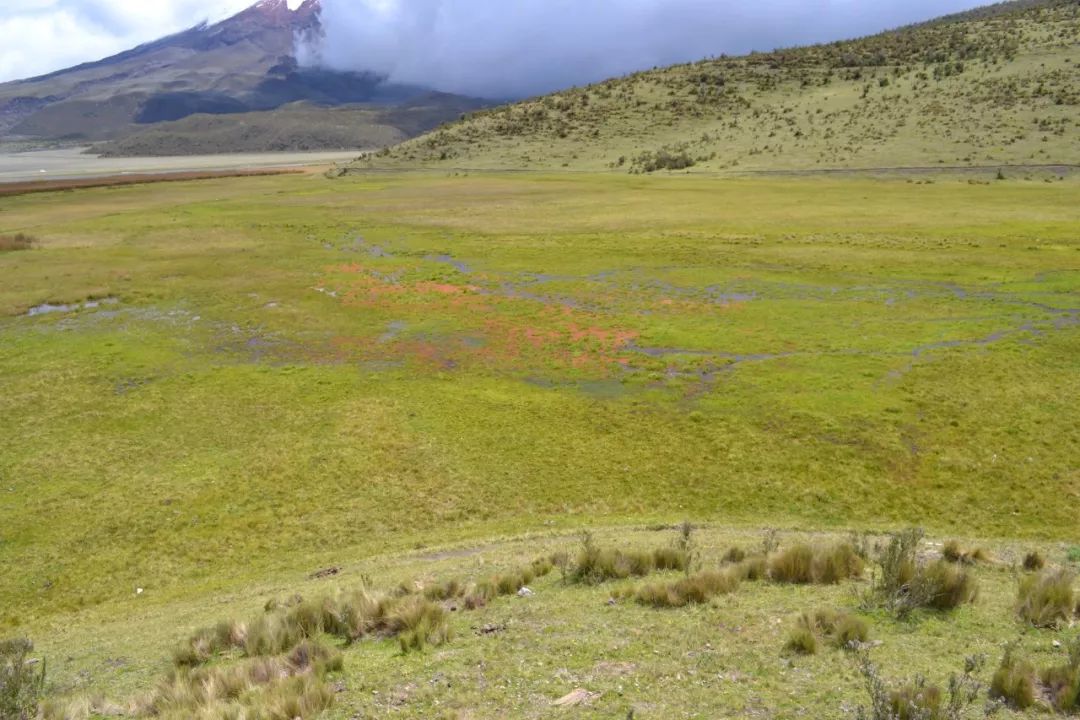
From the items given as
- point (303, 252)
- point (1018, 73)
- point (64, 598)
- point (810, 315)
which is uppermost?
point (1018, 73)

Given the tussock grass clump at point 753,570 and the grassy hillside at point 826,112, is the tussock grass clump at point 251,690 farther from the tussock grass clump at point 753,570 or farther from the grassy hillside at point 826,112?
the grassy hillside at point 826,112

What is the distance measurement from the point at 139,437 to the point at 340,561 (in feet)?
37.5

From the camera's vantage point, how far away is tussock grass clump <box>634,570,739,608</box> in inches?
399

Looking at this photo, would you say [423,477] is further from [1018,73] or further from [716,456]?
[1018,73]

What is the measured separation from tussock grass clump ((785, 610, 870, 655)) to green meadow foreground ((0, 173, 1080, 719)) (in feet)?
0.52

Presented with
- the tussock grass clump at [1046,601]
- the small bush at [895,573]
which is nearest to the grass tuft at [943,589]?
the small bush at [895,573]

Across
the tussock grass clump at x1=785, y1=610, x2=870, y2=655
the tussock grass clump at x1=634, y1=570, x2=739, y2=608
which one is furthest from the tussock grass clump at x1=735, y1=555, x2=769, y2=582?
the tussock grass clump at x1=785, y1=610, x2=870, y2=655

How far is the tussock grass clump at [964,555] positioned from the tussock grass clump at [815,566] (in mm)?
2080

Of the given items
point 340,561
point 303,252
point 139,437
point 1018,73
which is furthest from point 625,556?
point 1018,73

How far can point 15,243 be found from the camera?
59.2 meters

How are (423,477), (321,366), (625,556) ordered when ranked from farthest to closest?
(321,366) < (423,477) < (625,556)

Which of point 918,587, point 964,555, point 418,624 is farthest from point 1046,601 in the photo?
point 418,624

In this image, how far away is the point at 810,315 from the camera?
33.4 metres

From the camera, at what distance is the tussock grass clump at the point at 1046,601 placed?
346 inches
